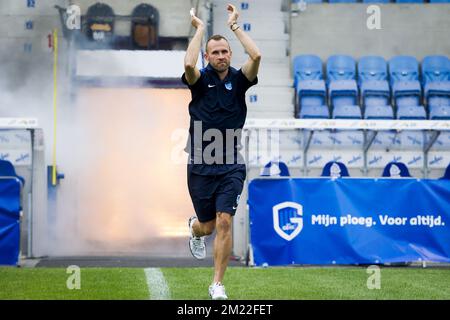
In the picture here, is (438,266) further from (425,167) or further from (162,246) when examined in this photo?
(162,246)

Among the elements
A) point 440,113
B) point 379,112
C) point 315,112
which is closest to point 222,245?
point 315,112

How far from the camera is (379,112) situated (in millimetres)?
19719

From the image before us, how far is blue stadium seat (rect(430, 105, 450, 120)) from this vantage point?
1947 centimetres

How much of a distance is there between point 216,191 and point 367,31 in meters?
12.4

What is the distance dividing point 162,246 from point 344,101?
187 inches

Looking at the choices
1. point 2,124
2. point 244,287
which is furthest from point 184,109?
point 244,287

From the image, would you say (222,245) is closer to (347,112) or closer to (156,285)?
(156,285)

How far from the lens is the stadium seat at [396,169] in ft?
50.5

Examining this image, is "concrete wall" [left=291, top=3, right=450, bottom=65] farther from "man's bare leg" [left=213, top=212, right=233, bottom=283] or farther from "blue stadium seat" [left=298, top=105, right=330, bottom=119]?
"man's bare leg" [left=213, top=212, right=233, bottom=283]

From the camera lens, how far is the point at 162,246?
18.5 metres
